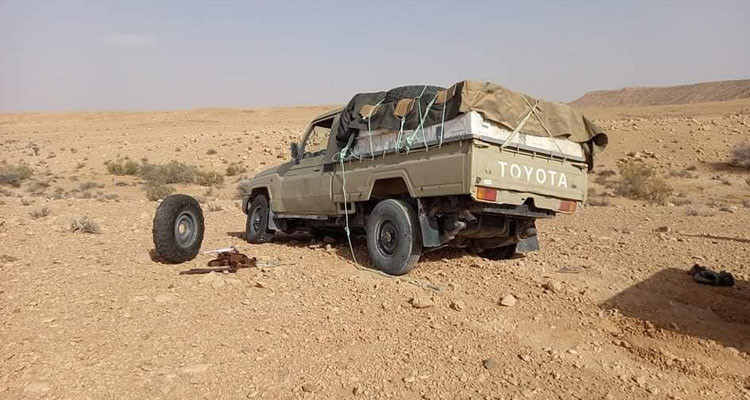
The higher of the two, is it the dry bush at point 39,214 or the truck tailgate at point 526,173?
the truck tailgate at point 526,173

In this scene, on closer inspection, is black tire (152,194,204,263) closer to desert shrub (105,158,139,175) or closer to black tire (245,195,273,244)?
black tire (245,195,273,244)

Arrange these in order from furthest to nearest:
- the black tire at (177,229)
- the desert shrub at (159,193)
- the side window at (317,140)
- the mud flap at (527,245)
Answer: the desert shrub at (159,193), the side window at (317,140), the mud flap at (527,245), the black tire at (177,229)

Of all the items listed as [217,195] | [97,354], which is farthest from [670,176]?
[97,354]

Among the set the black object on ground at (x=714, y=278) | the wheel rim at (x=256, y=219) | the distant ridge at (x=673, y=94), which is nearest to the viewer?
the black object on ground at (x=714, y=278)

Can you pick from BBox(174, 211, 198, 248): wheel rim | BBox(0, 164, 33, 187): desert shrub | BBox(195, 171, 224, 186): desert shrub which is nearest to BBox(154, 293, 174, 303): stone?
BBox(174, 211, 198, 248): wheel rim

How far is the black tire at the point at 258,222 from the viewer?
27.4 feet

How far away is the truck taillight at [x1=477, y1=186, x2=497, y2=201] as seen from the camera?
4957 millimetres

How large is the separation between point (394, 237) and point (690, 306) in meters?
2.91

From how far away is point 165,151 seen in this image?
2764cm

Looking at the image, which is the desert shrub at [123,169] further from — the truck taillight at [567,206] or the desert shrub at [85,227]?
the truck taillight at [567,206]

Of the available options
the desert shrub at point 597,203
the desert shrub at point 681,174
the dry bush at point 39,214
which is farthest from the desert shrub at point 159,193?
the desert shrub at point 681,174

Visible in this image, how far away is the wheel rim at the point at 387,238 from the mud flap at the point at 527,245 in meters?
1.73

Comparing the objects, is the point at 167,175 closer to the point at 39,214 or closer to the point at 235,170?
the point at 235,170

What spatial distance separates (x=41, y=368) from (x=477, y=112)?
3959mm
